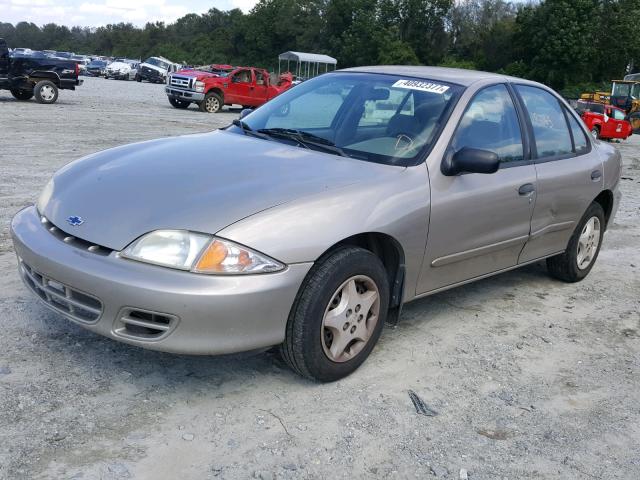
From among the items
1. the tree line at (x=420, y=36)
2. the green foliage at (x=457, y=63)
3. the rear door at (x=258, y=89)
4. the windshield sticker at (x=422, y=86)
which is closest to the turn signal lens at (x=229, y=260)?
the windshield sticker at (x=422, y=86)

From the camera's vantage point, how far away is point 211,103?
2289 cm

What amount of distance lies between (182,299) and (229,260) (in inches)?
10.2

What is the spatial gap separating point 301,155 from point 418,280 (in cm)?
95

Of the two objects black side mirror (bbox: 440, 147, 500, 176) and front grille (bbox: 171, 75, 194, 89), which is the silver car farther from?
front grille (bbox: 171, 75, 194, 89)

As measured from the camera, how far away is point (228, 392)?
10.6 feet

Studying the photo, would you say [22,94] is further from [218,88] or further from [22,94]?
[218,88]

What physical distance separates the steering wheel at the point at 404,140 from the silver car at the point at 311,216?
0.04 feet

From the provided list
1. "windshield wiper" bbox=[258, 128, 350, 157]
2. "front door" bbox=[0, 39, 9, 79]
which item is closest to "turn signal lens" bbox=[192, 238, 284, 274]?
"windshield wiper" bbox=[258, 128, 350, 157]

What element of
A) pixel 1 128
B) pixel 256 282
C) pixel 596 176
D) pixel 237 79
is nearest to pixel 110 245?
pixel 256 282

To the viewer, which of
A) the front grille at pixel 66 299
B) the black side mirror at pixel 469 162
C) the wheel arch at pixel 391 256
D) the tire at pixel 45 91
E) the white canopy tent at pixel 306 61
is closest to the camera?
the front grille at pixel 66 299

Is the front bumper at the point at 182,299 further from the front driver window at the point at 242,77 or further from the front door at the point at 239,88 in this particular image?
the front driver window at the point at 242,77

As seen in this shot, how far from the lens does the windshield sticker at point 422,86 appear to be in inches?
164

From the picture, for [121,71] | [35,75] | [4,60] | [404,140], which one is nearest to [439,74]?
[404,140]

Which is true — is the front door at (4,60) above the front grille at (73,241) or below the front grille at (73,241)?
above
